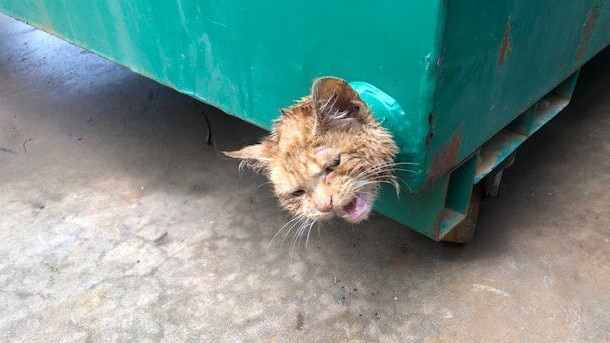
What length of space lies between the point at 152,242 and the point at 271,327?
90 centimetres

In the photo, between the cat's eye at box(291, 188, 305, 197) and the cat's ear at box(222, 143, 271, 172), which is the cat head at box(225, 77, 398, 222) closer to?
the cat's eye at box(291, 188, 305, 197)

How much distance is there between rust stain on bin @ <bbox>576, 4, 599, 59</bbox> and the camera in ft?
6.82

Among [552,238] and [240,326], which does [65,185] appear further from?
[552,238]

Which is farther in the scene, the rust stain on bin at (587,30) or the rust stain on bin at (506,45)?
the rust stain on bin at (587,30)

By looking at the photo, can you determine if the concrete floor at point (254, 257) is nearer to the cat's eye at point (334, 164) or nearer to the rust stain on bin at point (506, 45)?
the cat's eye at point (334, 164)

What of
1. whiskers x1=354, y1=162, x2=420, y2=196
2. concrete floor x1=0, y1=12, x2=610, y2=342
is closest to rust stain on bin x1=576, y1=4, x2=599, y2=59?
concrete floor x1=0, y1=12, x2=610, y2=342

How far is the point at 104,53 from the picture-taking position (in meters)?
2.57

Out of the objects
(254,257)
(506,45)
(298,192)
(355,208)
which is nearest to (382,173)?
(355,208)

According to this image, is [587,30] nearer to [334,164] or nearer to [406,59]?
[406,59]

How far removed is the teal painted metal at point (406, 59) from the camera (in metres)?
1.43

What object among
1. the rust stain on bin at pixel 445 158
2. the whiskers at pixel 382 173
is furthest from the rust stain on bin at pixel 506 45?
the whiskers at pixel 382 173

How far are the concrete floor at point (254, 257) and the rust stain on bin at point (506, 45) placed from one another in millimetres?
1073

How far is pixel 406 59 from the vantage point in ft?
4.66

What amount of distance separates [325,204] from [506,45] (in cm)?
77
